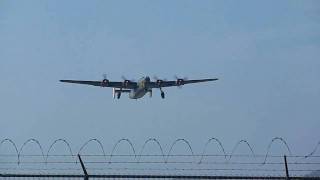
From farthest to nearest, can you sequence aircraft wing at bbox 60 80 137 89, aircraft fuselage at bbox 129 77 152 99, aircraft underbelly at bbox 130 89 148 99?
aircraft wing at bbox 60 80 137 89, aircraft underbelly at bbox 130 89 148 99, aircraft fuselage at bbox 129 77 152 99

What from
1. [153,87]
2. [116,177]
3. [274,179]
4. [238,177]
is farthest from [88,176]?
[153,87]

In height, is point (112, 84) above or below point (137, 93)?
above

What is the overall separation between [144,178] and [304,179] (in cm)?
543

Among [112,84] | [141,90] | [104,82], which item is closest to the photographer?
[141,90]

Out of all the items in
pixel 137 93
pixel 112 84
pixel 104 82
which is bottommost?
pixel 137 93

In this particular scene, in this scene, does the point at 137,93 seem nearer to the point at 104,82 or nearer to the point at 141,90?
A: the point at 141,90

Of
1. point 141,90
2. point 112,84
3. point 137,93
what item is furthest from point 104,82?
point 141,90

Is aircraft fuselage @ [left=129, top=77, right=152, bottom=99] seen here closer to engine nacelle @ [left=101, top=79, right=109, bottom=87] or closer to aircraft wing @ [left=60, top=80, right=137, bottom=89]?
aircraft wing @ [left=60, top=80, right=137, bottom=89]

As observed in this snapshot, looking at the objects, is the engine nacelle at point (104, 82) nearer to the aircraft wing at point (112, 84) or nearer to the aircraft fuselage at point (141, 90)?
the aircraft wing at point (112, 84)

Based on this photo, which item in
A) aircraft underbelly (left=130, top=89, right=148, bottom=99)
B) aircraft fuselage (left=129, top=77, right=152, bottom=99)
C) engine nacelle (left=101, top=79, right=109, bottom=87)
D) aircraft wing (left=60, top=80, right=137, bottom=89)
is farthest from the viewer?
engine nacelle (left=101, top=79, right=109, bottom=87)

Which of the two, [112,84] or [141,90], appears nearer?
[141,90]

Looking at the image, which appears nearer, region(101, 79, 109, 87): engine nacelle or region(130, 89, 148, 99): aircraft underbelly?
region(130, 89, 148, 99): aircraft underbelly

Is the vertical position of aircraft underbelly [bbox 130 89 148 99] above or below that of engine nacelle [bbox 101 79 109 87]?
below

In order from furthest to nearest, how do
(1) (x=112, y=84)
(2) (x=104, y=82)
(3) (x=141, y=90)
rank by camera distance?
(1) (x=112, y=84), (2) (x=104, y=82), (3) (x=141, y=90)
